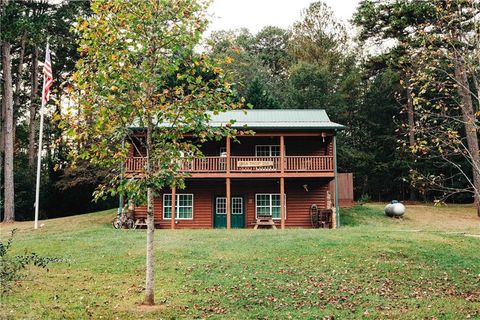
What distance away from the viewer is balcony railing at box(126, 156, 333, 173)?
2412cm

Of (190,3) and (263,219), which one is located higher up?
(190,3)

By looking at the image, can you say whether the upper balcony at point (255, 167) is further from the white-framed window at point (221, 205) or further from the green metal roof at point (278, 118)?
the white-framed window at point (221, 205)

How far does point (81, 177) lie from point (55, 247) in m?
14.4

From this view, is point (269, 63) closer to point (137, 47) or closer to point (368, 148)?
point (368, 148)

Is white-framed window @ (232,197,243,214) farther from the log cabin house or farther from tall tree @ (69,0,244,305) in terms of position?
tall tree @ (69,0,244,305)

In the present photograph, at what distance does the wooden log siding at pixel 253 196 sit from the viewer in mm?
26094

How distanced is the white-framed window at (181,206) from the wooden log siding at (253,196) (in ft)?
0.60

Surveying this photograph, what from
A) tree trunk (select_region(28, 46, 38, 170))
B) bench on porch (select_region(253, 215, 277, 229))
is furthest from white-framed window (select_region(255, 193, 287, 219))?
tree trunk (select_region(28, 46, 38, 170))

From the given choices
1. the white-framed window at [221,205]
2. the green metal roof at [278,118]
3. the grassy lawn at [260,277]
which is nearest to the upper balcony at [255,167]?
the green metal roof at [278,118]

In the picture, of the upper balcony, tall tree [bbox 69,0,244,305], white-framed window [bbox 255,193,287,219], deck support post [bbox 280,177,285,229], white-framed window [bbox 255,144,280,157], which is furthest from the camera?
white-framed window [bbox 255,144,280,157]

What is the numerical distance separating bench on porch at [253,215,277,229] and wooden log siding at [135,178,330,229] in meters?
1.37

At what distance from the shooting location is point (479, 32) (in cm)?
1007

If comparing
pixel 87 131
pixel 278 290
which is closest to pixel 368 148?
pixel 278 290

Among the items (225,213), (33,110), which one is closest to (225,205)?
(225,213)
